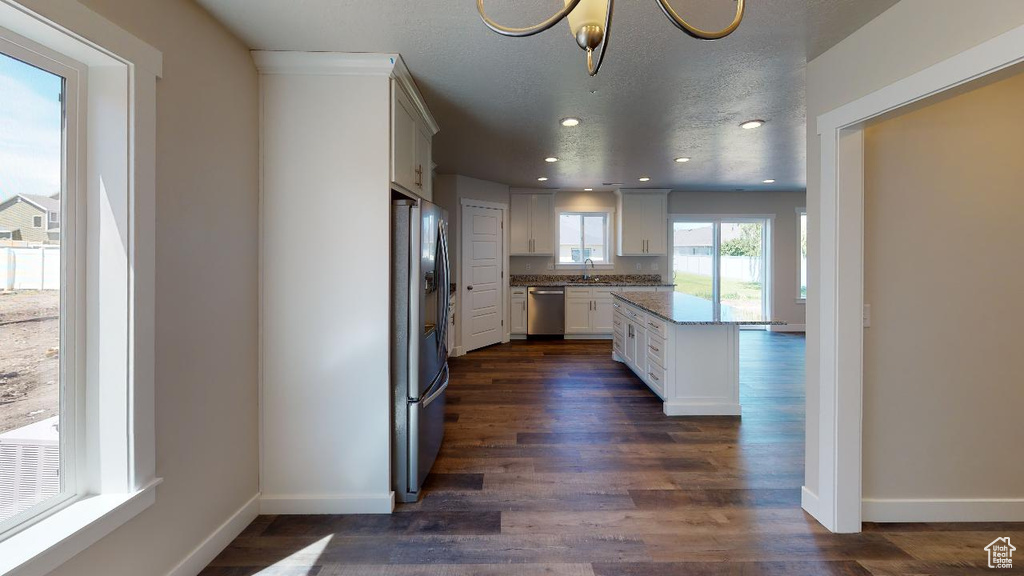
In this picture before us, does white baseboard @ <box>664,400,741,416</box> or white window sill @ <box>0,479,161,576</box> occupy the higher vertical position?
white window sill @ <box>0,479,161,576</box>

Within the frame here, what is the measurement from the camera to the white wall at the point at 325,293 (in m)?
2.21

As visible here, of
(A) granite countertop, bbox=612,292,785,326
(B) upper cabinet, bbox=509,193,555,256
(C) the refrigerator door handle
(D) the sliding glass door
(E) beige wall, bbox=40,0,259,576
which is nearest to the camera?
(E) beige wall, bbox=40,0,259,576

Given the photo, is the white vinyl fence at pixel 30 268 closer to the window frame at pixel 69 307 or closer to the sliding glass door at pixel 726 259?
the window frame at pixel 69 307

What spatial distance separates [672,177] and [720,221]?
2.13m

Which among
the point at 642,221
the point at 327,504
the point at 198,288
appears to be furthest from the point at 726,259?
the point at 198,288

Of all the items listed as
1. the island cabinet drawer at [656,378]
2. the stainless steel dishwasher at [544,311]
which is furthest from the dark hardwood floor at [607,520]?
the stainless steel dishwasher at [544,311]

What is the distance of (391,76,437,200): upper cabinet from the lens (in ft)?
7.43

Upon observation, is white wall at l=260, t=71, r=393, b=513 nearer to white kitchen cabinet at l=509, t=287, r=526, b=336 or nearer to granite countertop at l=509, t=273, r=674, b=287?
→ white kitchen cabinet at l=509, t=287, r=526, b=336

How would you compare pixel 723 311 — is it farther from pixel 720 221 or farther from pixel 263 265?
pixel 720 221

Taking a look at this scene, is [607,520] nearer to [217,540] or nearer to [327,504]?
[327,504]

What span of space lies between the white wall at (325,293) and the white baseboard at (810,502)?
2128 mm

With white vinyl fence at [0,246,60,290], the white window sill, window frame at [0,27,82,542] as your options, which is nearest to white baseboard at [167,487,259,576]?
the white window sill

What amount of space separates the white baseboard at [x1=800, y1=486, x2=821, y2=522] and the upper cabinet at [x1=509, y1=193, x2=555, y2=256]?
5.11 metres

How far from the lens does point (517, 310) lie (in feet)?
22.4
